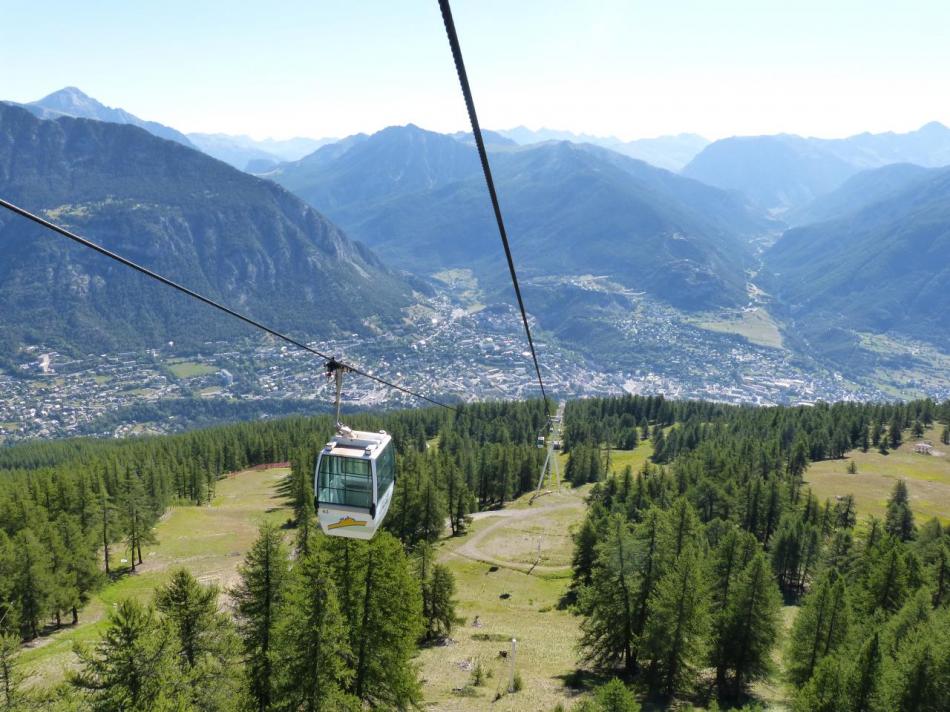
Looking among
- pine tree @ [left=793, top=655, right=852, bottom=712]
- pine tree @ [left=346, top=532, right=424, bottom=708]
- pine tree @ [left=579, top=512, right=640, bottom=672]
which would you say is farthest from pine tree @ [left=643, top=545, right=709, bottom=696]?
pine tree @ [left=346, top=532, right=424, bottom=708]

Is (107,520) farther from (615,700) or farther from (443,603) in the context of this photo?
(615,700)

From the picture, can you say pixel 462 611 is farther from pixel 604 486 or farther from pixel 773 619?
pixel 604 486

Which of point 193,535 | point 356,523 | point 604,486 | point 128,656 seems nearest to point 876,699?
point 356,523

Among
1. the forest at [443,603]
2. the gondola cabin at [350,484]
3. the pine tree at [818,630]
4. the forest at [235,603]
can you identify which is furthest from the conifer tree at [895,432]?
the gondola cabin at [350,484]

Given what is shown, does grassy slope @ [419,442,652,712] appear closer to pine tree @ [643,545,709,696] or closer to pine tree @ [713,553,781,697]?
pine tree @ [643,545,709,696]

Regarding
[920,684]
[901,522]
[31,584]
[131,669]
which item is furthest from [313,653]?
[901,522]

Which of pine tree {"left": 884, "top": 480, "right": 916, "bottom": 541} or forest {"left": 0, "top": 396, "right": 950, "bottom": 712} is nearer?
forest {"left": 0, "top": 396, "right": 950, "bottom": 712}

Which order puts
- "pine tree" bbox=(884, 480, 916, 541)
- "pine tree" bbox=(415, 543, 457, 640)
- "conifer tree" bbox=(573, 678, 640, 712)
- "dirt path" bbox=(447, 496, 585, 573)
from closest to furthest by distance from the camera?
1. "conifer tree" bbox=(573, 678, 640, 712)
2. "pine tree" bbox=(415, 543, 457, 640)
3. "dirt path" bbox=(447, 496, 585, 573)
4. "pine tree" bbox=(884, 480, 916, 541)
